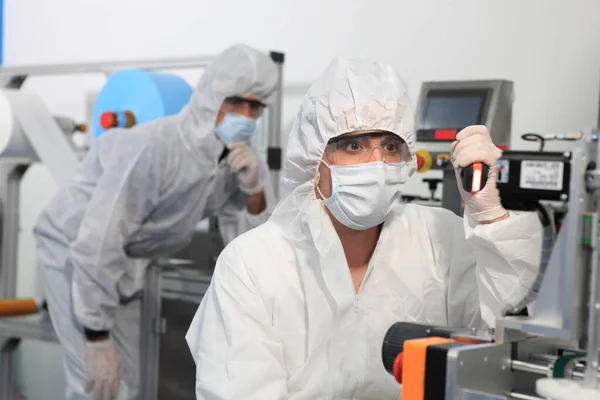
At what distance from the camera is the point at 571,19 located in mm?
2461

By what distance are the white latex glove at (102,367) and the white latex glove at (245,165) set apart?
0.62 metres

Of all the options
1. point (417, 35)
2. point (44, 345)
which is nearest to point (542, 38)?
point (417, 35)

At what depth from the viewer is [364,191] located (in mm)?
1437

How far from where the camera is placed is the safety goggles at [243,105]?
8.14 feet

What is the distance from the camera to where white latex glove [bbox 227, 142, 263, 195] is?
2490mm

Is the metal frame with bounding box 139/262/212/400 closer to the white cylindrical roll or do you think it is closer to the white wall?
the white cylindrical roll

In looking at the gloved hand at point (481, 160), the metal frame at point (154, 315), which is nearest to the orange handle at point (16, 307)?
Result: the metal frame at point (154, 315)

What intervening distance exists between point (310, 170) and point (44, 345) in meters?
2.75

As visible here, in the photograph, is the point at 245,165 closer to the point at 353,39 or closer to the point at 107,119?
Answer: the point at 107,119

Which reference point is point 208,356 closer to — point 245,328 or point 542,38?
point 245,328

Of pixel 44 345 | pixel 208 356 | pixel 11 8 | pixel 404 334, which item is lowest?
pixel 44 345

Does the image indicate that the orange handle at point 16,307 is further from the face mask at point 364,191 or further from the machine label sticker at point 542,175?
the machine label sticker at point 542,175

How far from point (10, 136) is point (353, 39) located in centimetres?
123

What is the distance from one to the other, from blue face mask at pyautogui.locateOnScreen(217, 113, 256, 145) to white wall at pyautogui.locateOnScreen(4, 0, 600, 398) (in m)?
0.59
